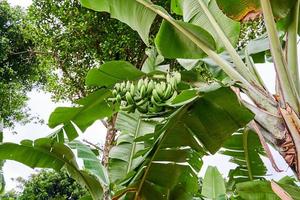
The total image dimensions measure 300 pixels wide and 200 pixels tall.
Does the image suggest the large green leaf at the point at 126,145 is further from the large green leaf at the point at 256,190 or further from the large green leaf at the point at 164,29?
the large green leaf at the point at 256,190

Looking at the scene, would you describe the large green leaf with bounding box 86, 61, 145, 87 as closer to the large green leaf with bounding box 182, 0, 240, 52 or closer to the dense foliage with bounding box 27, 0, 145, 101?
the large green leaf with bounding box 182, 0, 240, 52

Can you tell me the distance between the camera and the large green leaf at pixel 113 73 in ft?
5.61

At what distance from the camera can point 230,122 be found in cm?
153

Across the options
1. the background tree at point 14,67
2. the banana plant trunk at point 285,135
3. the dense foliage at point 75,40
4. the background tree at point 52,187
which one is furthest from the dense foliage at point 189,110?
the background tree at point 52,187

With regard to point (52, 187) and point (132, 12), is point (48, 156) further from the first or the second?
point (52, 187)

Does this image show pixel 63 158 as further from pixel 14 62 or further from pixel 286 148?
pixel 14 62

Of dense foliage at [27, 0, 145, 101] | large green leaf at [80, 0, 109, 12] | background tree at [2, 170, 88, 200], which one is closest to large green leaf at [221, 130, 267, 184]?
large green leaf at [80, 0, 109, 12]

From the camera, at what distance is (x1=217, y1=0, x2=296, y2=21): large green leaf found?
160 centimetres

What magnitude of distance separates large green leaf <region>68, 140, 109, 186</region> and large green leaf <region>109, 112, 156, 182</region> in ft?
0.39

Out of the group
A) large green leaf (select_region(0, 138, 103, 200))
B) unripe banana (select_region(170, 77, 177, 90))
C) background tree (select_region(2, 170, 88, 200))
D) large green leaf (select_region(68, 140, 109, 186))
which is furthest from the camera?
background tree (select_region(2, 170, 88, 200))

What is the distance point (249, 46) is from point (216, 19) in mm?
234

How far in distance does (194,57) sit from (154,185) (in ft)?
1.82

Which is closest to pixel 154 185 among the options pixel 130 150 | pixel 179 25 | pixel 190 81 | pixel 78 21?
pixel 130 150

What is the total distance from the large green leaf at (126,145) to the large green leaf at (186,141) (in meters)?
0.24
